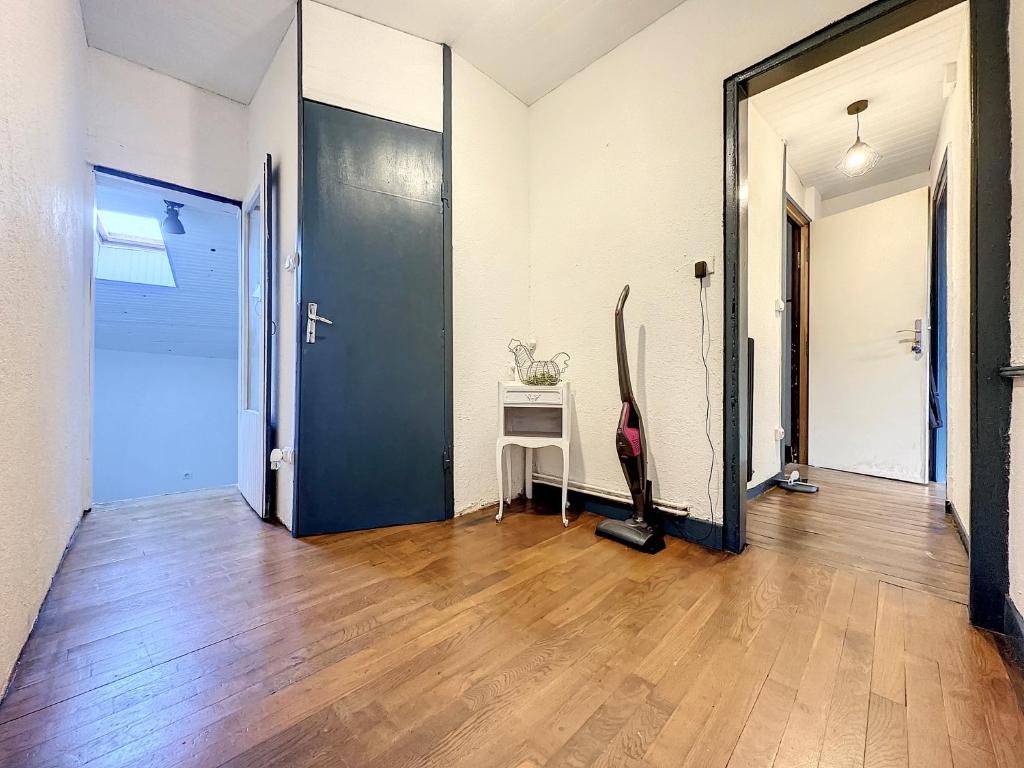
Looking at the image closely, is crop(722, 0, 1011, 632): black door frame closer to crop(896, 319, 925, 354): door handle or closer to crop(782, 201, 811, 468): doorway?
crop(896, 319, 925, 354): door handle

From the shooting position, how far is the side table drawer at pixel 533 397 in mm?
2263

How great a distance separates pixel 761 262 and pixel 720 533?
188 cm

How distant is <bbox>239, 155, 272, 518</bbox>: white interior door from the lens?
2.21 meters

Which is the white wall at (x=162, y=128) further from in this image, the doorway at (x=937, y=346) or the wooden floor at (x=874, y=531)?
the doorway at (x=937, y=346)

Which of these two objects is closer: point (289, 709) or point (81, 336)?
point (289, 709)

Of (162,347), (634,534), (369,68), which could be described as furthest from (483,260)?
(162,347)

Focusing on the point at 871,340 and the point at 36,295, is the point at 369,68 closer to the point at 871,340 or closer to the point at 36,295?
the point at 36,295

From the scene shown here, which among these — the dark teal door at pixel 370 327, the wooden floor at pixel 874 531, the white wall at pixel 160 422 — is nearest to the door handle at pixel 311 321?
the dark teal door at pixel 370 327

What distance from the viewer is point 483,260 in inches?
98.3

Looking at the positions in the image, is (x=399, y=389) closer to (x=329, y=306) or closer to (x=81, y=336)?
(x=329, y=306)

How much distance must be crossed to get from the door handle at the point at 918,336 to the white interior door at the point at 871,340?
13mm

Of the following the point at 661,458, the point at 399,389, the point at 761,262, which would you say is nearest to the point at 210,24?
the point at 399,389

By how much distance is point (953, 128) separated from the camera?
2203 millimetres

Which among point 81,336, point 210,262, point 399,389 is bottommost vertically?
point 399,389
